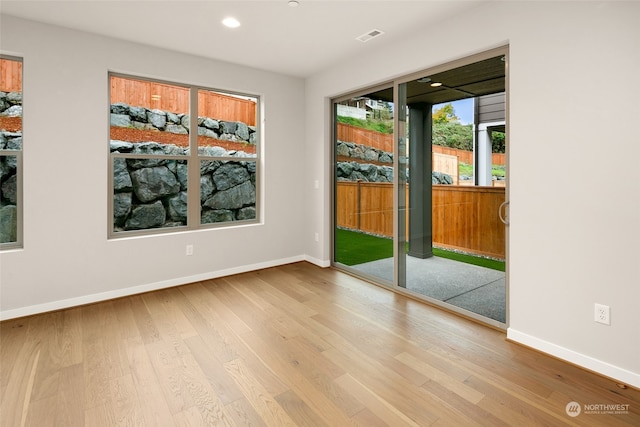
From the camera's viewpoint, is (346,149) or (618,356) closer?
(618,356)

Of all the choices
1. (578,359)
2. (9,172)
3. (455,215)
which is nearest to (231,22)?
(9,172)

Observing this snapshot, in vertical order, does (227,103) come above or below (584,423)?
above

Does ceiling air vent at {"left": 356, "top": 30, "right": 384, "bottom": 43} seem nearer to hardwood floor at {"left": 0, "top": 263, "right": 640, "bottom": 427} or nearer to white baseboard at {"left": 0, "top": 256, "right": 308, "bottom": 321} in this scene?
hardwood floor at {"left": 0, "top": 263, "right": 640, "bottom": 427}

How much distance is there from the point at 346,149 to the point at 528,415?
3.31 meters

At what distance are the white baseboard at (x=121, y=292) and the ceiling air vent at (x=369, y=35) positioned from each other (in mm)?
2923

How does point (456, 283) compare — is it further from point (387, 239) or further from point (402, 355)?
point (402, 355)

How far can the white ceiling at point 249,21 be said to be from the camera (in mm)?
2740

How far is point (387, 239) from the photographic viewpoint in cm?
386

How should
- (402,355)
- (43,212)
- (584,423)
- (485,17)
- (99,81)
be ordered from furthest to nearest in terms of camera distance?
(99,81), (43,212), (485,17), (402,355), (584,423)

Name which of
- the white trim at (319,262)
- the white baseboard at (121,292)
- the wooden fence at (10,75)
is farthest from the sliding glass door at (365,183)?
the wooden fence at (10,75)

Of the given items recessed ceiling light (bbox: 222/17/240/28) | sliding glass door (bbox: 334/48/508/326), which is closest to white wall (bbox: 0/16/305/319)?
recessed ceiling light (bbox: 222/17/240/28)

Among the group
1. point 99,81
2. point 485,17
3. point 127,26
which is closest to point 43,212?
point 99,81

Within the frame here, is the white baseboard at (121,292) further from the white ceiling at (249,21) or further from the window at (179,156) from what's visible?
the white ceiling at (249,21)

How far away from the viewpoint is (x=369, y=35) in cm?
331
